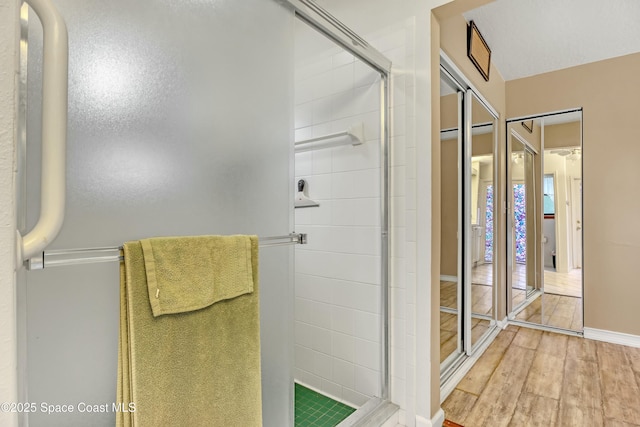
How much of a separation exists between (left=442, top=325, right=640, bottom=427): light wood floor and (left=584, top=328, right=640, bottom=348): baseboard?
8 cm

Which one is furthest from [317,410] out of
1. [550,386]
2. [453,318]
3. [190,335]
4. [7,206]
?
[7,206]

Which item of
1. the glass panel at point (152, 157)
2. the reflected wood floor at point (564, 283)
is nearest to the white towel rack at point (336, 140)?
the glass panel at point (152, 157)

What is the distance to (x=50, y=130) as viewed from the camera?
21.8 inches

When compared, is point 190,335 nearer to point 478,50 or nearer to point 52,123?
point 52,123

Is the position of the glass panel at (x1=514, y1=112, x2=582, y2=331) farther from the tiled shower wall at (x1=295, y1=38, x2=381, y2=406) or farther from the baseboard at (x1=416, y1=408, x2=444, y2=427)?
the tiled shower wall at (x1=295, y1=38, x2=381, y2=406)

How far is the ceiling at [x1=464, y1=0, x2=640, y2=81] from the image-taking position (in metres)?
2.21

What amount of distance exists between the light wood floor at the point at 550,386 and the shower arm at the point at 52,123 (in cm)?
201

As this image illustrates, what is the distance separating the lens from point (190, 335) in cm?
82

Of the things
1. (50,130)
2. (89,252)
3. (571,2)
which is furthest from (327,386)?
(571,2)

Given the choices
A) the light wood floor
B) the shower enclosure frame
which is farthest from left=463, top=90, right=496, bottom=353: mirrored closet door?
the shower enclosure frame

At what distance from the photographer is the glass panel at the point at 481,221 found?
8.52 feet

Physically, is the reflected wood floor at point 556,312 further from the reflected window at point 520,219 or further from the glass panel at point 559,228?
the reflected window at point 520,219

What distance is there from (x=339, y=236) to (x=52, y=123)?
154 cm

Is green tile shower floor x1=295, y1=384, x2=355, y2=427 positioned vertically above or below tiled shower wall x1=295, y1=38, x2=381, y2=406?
below
